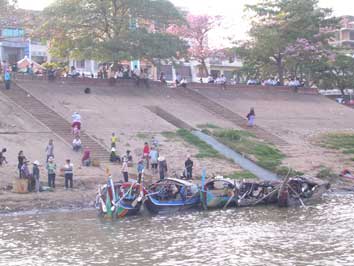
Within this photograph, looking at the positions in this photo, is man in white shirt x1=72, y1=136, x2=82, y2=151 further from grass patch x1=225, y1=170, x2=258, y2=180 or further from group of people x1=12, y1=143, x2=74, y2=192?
grass patch x1=225, y1=170, x2=258, y2=180

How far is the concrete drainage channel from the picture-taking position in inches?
1551

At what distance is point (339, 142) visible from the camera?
48.9 m

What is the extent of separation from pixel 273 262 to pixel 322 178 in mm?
20248

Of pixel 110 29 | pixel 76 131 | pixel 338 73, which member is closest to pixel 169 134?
pixel 76 131

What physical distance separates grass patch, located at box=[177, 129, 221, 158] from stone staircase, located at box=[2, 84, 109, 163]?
5741 mm

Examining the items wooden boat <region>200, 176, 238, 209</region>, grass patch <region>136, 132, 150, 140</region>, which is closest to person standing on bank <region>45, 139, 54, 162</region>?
wooden boat <region>200, 176, 238, 209</region>

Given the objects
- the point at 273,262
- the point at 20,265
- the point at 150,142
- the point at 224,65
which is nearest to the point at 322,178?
the point at 150,142

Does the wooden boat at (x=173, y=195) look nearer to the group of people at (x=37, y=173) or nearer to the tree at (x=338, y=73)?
the group of people at (x=37, y=173)

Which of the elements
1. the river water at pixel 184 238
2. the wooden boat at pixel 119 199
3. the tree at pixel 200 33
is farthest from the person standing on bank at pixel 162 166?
the tree at pixel 200 33

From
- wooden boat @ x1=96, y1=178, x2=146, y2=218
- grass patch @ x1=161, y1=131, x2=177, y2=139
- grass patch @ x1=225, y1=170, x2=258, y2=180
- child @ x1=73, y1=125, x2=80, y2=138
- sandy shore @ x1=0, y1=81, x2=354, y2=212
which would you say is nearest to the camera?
wooden boat @ x1=96, y1=178, x2=146, y2=218

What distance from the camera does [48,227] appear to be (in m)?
26.1

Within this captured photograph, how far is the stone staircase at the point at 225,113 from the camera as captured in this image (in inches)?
1866

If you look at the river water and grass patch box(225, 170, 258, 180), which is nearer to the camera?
the river water

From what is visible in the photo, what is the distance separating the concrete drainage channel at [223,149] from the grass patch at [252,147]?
1.36 ft
